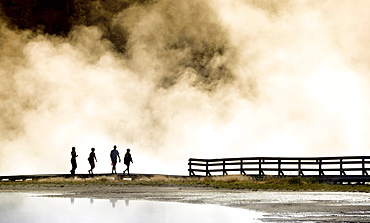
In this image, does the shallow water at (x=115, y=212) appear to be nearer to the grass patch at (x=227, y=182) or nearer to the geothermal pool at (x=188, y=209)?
the geothermal pool at (x=188, y=209)

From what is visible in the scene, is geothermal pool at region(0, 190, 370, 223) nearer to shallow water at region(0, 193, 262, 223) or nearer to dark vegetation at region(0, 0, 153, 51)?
shallow water at region(0, 193, 262, 223)

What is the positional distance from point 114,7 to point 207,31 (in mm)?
11596

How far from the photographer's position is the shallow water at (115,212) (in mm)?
16781

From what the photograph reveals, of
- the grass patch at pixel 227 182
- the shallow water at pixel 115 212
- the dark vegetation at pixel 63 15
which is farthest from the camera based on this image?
the dark vegetation at pixel 63 15

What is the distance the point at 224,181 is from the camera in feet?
123

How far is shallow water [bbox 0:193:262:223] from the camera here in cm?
1678

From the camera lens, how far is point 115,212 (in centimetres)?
1859

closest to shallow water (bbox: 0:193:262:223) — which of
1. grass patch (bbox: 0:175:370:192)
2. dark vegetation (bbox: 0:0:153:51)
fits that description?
grass patch (bbox: 0:175:370:192)

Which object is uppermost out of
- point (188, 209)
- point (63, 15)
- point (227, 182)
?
point (63, 15)

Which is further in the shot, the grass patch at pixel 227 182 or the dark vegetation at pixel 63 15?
the dark vegetation at pixel 63 15

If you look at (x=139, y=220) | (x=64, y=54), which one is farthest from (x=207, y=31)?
(x=139, y=220)

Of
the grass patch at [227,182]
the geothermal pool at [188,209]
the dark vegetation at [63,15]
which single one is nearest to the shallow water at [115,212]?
the geothermal pool at [188,209]

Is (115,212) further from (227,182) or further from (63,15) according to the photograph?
(63,15)

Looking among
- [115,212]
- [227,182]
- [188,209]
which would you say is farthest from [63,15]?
[115,212]
